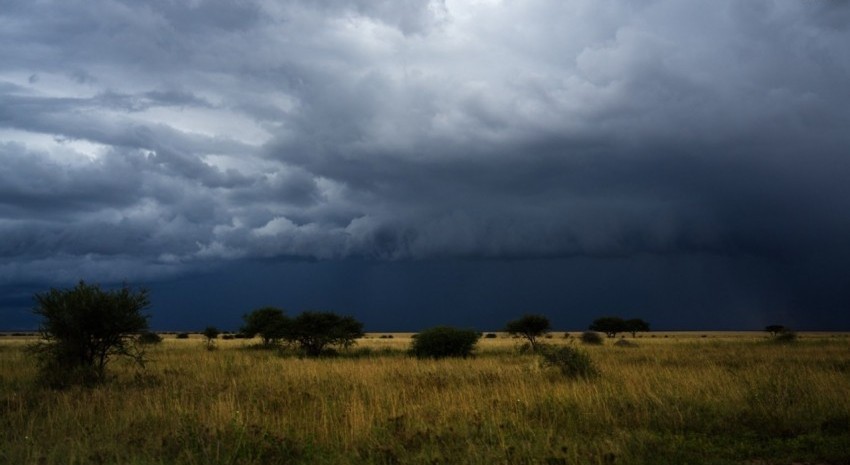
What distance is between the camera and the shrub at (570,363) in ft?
53.5

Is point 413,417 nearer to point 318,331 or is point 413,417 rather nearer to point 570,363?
point 570,363

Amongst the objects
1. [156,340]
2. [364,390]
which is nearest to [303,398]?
[364,390]

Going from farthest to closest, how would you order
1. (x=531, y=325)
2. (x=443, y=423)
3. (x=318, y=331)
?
1. (x=531, y=325)
2. (x=318, y=331)
3. (x=443, y=423)

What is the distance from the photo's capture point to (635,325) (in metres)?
81.6

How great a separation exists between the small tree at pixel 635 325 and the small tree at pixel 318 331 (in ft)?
185

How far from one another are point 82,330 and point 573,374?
14974mm

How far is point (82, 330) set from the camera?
16969 millimetres

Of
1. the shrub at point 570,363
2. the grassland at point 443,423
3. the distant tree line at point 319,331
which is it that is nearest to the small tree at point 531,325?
the distant tree line at point 319,331

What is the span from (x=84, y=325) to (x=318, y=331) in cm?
1693

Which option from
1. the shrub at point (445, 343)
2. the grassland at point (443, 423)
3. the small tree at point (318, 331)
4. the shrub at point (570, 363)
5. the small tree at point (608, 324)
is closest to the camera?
the grassland at point (443, 423)

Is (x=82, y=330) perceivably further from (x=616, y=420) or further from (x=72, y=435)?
(x=616, y=420)

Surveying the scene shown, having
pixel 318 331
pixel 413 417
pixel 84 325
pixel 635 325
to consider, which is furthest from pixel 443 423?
pixel 635 325

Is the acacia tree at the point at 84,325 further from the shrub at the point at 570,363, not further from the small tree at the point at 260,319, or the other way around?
the small tree at the point at 260,319

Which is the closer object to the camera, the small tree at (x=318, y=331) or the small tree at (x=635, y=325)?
the small tree at (x=318, y=331)
